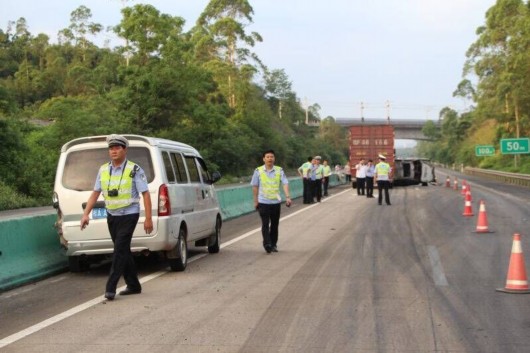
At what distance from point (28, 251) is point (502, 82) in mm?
64370

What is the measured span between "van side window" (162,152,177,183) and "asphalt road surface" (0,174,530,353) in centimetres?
137

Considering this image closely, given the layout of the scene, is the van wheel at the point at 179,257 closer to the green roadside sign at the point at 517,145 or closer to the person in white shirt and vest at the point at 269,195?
the person in white shirt and vest at the point at 269,195

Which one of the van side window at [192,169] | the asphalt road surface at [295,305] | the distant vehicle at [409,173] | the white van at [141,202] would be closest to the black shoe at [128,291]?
the asphalt road surface at [295,305]

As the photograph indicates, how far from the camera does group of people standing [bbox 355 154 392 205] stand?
26156mm

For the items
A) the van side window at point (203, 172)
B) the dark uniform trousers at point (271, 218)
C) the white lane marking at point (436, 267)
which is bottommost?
the white lane marking at point (436, 267)

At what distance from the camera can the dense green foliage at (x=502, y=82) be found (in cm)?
6475

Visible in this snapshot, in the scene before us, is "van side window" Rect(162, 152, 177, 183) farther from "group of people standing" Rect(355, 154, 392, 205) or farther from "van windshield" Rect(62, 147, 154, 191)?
"group of people standing" Rect(355, 154, 392, 205)

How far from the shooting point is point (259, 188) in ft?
44.6

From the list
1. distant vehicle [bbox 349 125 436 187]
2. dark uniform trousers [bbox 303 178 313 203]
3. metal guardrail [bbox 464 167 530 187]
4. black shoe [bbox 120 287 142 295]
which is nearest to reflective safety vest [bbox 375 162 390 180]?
dark uniform trousers [bbox 303 178 313 203]

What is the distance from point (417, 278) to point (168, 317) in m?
3.92

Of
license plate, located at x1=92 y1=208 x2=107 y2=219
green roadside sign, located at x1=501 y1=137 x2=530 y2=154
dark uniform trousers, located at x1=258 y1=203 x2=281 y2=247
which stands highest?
green roadside sign, located at x1=501 y1=137 x2=530 y2=154

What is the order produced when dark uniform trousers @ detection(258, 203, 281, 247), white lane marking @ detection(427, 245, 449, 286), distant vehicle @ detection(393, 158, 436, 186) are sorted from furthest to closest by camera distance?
1. distant vehicle @ detection(393, 158, 436, 186)
2. dark uniform trousers @ detection(258, 203, 281, 247)
3. white lane marking @ detection(427, 245, 449, 286)

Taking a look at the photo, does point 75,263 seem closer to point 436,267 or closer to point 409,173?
point 436,267

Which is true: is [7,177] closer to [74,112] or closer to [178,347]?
[74,112]
